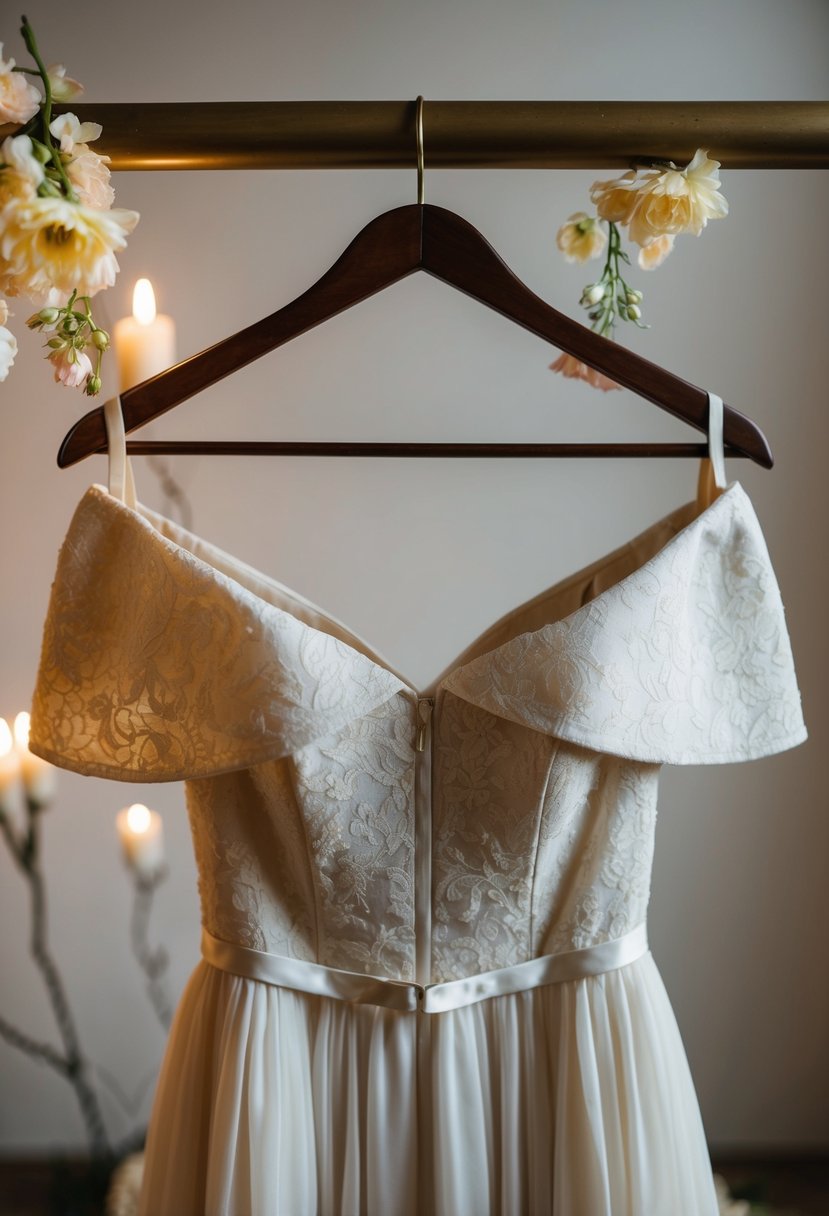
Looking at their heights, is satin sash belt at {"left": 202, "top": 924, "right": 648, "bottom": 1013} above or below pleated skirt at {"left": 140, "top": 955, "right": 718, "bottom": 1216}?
above

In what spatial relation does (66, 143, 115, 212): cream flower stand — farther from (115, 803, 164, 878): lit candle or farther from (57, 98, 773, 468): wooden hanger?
(115, 803, 164, 878): lit candle

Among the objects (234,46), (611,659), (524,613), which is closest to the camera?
(611,659)

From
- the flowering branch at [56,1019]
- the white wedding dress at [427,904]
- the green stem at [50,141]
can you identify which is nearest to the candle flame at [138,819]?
the flowering branch at [56,1019]

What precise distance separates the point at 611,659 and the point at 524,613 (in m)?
0.17

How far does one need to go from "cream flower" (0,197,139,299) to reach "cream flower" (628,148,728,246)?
42 centimetres

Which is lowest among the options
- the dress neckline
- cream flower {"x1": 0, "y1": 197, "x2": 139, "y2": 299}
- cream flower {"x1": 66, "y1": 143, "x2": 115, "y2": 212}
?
the dress neckline

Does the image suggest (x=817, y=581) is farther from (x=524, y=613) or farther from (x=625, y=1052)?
(x=625, y=1052)

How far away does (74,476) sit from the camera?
64.5 inches

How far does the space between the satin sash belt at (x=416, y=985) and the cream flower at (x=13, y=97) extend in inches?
27.0

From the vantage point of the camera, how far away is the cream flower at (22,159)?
670mm

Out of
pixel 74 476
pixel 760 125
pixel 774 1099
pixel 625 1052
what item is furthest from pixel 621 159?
pixel 774 1099

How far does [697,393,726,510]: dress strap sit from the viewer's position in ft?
2.72
